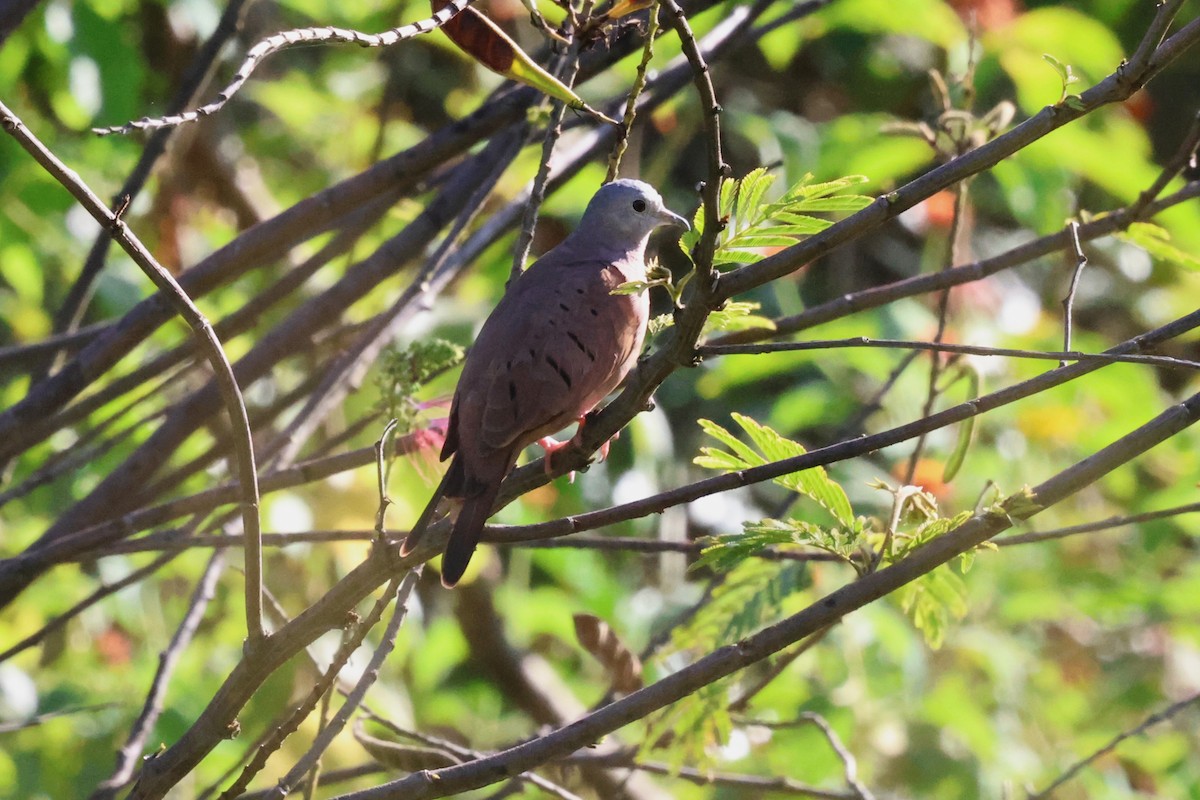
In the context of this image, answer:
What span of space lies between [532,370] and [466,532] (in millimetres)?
391

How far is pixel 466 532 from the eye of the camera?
240 cm

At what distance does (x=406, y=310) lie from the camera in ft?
10.4

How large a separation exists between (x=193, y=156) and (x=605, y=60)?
2755 mm

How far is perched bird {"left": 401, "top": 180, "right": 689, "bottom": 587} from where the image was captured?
2.56 meters

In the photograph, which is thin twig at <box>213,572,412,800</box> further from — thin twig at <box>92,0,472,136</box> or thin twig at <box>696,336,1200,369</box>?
thin twig at <box>92,0,472,136</box>

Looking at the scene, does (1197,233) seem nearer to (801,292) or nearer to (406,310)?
(801,292)

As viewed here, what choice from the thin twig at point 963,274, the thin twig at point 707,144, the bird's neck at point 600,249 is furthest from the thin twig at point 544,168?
the thin twig at point 707,144

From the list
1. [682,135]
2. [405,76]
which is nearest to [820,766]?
[682,135]

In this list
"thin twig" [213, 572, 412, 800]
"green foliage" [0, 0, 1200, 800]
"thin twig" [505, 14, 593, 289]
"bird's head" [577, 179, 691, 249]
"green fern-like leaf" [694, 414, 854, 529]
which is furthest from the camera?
"green foliage" [0, 0, 1200, 800]

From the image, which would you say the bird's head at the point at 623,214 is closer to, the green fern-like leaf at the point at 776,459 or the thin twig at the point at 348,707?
the green fern-like leaf at the point at 776,459

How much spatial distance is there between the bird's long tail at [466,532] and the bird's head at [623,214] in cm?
89

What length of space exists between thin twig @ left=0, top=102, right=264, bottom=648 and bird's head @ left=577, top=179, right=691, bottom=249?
1307 mm

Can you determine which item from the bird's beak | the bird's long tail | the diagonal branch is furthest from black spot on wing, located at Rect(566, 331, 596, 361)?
the diagonal branch

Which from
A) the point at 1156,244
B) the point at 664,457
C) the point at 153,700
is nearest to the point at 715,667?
the point at 153,700
